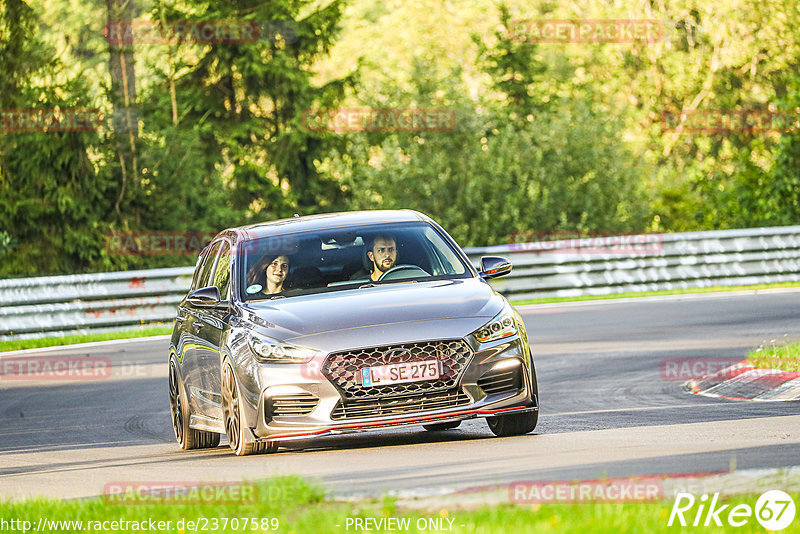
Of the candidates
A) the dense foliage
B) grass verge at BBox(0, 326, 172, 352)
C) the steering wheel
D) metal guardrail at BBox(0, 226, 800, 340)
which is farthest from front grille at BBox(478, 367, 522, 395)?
the dense foliage

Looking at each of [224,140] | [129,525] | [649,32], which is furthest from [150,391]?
[649,32]

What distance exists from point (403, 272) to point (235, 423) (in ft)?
5.43

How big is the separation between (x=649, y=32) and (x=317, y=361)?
45.7 metres

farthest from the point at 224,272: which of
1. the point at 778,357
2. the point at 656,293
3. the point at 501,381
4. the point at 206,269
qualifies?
the point at 656,293

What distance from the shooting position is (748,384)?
1331 cm

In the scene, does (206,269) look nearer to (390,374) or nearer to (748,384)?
(390,374)

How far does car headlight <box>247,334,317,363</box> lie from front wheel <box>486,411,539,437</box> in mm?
1588

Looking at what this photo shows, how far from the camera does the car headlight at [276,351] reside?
9461mm

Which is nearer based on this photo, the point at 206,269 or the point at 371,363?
the point at 371,363

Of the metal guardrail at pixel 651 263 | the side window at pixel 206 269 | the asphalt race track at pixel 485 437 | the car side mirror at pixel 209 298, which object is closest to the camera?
the asphalt race track at pixel 485 437

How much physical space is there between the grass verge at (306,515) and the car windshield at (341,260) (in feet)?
9.53

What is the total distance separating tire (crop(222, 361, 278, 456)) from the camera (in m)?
9.93

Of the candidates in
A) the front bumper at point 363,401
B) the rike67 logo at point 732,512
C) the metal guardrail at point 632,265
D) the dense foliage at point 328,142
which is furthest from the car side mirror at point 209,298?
the dense foliage at point 328,142

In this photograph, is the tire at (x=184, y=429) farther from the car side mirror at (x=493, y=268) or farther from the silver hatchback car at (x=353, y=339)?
the car side mirror at (x=493, y=268)
